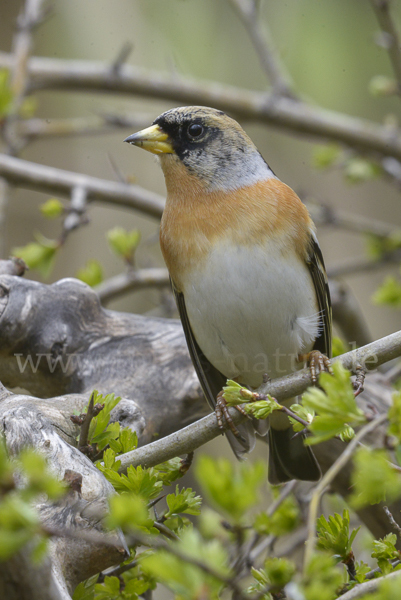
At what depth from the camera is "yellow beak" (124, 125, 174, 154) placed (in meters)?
2.85

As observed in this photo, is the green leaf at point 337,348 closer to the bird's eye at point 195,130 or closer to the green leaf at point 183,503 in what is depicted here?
the bird's eye at point 195,130

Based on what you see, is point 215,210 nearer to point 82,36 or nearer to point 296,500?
point 296,500

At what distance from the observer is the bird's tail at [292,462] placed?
2.99 m

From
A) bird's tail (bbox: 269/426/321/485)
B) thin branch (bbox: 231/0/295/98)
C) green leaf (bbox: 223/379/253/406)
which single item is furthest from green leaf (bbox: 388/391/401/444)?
thin branch (bbox: 231/0/295/98)

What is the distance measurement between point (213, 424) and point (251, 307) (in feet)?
2.21

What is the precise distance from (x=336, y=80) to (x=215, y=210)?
5145 millimetres

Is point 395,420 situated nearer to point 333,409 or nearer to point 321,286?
point 333,409

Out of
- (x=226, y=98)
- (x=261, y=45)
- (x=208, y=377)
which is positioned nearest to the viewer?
(x=208, y=377)

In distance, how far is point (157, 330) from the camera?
333 centimetres

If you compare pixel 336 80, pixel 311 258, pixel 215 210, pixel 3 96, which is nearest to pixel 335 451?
pixel 311 258

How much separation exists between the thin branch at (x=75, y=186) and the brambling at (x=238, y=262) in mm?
1145

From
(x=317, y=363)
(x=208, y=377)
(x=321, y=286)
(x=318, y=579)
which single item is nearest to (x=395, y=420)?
(x=318, y=579)

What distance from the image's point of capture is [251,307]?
2.63m

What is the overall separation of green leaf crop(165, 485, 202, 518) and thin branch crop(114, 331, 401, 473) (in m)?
0.21
